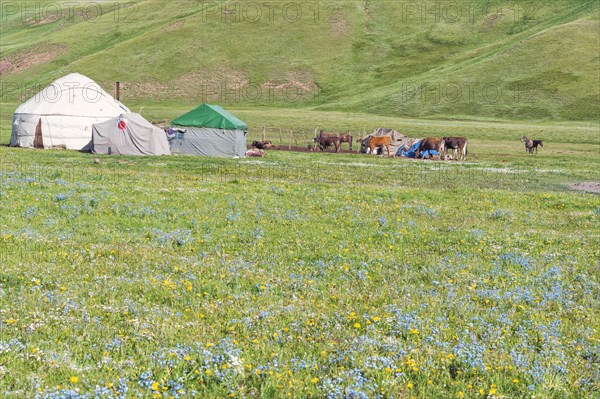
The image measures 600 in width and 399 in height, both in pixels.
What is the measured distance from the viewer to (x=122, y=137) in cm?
4394

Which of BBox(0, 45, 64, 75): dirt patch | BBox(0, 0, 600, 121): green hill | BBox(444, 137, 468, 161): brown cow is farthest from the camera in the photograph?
BBox(0, 45, 64, 75): dirt patch

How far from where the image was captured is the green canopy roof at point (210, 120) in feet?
157

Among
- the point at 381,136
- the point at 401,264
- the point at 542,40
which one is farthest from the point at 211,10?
the point at 401,264

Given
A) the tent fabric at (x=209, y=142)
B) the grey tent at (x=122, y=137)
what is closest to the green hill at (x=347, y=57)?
the tent fabric at (x=209, y=142)

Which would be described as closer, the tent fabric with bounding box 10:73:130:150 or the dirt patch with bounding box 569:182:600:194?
the dirt patch with bounding box 569:182:600:194

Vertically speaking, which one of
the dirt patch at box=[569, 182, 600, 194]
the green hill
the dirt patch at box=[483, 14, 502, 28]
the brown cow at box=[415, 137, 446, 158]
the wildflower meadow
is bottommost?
the wildflower meadow

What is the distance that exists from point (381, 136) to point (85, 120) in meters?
26.2

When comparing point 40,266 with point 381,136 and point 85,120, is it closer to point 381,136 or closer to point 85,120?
point 85,120

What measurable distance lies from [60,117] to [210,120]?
12.1m

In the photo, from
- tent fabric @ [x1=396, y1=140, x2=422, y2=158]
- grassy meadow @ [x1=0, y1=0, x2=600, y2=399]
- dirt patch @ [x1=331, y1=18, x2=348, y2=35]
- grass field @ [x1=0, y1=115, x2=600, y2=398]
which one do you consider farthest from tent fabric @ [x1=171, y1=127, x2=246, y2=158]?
dirt patch @ [x1=331, y1=18, x2=348, y2=35]

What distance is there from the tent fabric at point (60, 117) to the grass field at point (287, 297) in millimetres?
28150

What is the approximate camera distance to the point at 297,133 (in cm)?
7694

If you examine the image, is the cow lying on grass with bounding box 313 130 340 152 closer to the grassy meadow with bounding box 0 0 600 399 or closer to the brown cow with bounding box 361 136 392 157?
the brown cow with bounding box 361 136 392 157

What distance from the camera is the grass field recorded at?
22.1 ft
